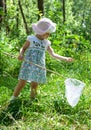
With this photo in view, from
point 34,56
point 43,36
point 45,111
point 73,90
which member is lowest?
point 45,111

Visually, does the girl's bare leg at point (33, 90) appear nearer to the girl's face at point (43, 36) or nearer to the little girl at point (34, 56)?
the little girl at point (34, 56)

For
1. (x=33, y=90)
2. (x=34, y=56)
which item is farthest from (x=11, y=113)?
(x=34, y=56)

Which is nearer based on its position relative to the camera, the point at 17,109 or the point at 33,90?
the point at 17,109

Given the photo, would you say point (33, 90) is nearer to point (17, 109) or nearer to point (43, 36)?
point (17, 109)

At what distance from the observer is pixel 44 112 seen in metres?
4.92

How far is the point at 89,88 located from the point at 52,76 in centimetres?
125

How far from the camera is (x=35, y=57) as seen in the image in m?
5.36

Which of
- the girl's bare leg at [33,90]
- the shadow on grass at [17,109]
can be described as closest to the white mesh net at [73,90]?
the shadow on grass at [17,109]

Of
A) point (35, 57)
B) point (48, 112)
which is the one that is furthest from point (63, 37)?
point (48, 112)

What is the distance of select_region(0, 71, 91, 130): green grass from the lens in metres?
4.36

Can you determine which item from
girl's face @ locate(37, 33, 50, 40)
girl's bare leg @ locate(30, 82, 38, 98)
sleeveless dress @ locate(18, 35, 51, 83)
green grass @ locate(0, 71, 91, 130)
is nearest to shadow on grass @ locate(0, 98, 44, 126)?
green grass @ locate(0, 71, 91, 130)

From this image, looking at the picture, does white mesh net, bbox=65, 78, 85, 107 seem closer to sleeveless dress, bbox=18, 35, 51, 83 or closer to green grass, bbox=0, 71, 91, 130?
green grass, bbox=0, 71, 91, 130

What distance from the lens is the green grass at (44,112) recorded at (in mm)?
4355

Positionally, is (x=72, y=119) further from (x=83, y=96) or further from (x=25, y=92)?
(x=25, y=92)
